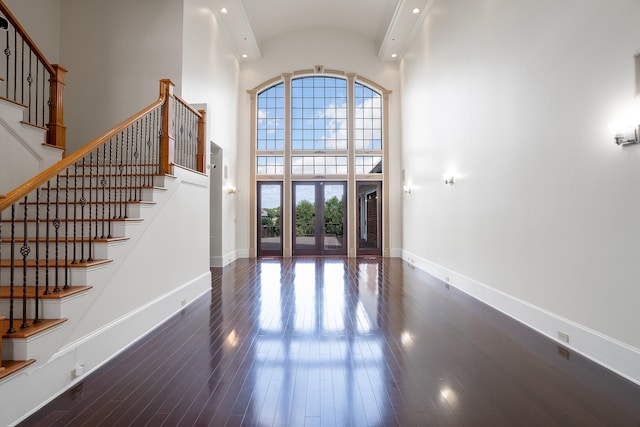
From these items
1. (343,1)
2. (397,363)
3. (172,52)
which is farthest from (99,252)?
(343,1)

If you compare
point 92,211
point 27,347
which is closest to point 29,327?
point 27,347

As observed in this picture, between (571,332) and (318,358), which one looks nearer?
(318,358)

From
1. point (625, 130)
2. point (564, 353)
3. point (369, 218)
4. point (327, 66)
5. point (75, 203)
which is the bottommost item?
point (564, 353)

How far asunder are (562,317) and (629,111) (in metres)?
1.96

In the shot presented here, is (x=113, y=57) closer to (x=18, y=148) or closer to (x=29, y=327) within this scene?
(x=18, y=148)

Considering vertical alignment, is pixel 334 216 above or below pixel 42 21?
below

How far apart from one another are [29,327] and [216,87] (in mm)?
6650

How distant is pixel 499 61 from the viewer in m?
4.49

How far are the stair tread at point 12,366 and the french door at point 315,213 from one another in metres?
8.17

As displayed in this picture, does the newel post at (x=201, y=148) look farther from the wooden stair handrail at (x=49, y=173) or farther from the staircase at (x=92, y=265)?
the wooden stair handrail at (x=49, y=173)

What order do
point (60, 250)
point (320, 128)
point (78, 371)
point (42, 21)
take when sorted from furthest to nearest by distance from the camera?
point (320, 128) → point (42, 21) → point (60, 250) → point (78, 371)

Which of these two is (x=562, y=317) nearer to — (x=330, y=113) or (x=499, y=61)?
(x=499, y=61)

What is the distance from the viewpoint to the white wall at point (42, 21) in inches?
207

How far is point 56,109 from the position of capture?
4.53 m
